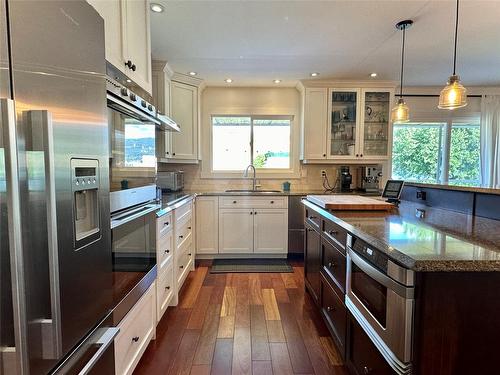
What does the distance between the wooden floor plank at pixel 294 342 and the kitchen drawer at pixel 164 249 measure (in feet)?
3.50

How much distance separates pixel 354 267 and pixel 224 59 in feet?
8.59

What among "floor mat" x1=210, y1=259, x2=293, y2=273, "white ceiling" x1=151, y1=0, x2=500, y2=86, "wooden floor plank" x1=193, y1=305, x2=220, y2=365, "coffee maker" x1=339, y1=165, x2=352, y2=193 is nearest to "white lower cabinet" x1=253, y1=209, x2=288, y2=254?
"floor mat" x1=210, y1=259, x2=293, y2=273

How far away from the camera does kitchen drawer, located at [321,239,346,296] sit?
1.62 m

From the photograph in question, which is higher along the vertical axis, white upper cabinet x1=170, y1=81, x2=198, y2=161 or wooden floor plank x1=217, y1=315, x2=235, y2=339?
white upper cabinet x1=170, y1=81, x2=198, y2=161

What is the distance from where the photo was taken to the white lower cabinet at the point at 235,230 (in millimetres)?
3664

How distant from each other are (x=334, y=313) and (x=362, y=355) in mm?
453

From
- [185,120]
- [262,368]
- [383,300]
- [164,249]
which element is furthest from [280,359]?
[185,120]

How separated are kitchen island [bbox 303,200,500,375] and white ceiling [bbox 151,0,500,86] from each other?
1732mm

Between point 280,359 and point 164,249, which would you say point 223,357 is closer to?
point 280,359

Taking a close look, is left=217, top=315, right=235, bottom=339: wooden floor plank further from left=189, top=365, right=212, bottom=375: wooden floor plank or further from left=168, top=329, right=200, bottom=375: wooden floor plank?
left=189, top=365, right=212, bottom=375: wooden floor plank

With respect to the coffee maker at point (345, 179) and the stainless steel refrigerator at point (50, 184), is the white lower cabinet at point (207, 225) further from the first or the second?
the stainless steel refrigerator at point (50, 184)

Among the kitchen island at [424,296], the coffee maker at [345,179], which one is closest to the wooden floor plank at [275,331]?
the kitchen island at [424,296]

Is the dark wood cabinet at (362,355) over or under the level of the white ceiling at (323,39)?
under

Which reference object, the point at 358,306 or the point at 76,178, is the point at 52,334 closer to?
the point at 76,178
